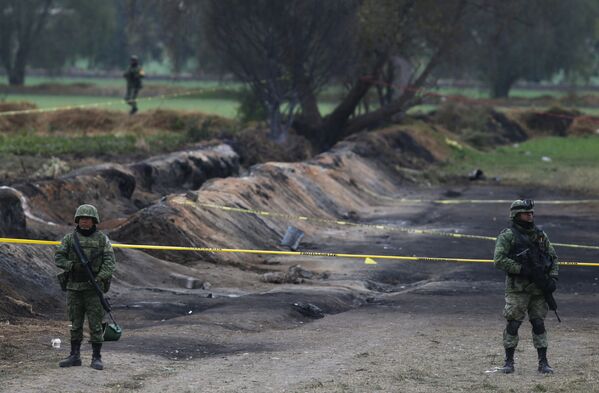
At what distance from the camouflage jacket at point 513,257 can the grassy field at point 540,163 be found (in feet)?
83.3

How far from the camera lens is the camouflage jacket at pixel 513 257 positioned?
42.5 feet

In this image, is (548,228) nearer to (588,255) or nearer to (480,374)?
(588,255)

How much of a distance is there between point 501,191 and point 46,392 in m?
28.2

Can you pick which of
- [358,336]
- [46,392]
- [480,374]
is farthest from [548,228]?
[46,392]

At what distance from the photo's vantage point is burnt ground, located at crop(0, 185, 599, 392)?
40.1ft

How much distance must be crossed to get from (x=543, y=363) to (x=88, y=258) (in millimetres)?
4353

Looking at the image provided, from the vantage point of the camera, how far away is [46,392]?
36.9ft

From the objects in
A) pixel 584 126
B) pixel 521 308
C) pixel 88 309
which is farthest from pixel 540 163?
pixel 88 309

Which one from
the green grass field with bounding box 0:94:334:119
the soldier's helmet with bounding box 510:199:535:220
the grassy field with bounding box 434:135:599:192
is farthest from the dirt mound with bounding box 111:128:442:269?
the green grass field with bounding box 0:94:334:119

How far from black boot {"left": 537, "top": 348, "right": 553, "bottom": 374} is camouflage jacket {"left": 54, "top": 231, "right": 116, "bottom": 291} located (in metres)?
4.10

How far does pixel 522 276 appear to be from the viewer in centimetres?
1297

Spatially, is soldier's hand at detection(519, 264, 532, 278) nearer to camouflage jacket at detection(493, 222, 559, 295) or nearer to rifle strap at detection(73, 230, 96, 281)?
camouflage jacket at detection(493, 222, 559, 295)

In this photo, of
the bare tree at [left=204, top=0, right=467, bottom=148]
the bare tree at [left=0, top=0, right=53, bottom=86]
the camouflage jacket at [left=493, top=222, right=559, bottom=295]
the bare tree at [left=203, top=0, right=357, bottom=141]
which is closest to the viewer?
→ the camouflage jacket at [left=493, top=222, right=559, bottom=295]

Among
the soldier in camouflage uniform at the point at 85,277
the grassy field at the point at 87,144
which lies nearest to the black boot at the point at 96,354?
the soldier in camouflage uniform at the point at 85,277
